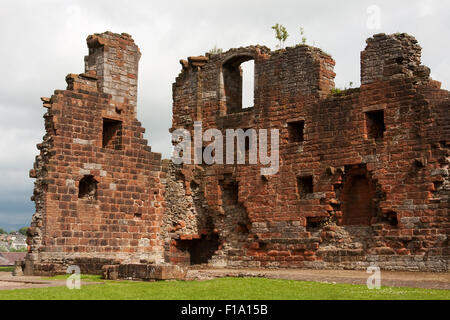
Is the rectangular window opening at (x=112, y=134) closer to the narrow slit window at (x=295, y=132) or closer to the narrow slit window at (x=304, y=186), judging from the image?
the narrow slit window at (x=295, y=132)

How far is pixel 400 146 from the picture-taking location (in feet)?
57.4

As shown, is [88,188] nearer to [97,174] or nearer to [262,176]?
[97,174]

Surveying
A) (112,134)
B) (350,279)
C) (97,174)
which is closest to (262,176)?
(112,134)

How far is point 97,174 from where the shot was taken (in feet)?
63.2

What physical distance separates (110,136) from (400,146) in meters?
8.77

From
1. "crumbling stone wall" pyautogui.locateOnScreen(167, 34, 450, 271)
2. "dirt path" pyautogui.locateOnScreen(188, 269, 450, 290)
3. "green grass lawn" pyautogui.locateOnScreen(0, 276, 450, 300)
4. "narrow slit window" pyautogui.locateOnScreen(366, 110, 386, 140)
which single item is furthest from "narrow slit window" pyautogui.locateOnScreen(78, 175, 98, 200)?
"narrow slit window" pyautogui.locateOnScreen(366, 110, 386, 140)

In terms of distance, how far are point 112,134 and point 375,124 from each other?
26.1 feet

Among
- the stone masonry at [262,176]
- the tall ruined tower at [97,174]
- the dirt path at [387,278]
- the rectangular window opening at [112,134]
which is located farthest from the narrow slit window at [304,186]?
the rectangular window opening at [112,134]

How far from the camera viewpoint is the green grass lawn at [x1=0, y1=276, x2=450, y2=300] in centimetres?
1028

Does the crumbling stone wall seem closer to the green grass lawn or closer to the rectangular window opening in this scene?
the rectangular window opening

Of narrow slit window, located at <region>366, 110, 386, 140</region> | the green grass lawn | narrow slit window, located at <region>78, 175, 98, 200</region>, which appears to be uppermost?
narrow slit window, located at <region>366, 110, 386, 140</region>

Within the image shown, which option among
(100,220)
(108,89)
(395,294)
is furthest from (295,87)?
(395,294)

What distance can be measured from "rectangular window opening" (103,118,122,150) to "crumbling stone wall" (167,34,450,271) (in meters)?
2.56
